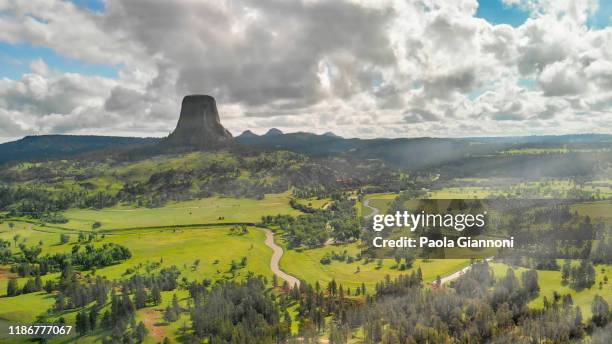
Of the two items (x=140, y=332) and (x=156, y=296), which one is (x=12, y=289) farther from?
(x=140, y=332)

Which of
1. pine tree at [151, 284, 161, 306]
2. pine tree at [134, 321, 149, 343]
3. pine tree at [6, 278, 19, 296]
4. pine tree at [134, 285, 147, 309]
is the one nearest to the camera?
pine tree at [134, 321, 149, 343]

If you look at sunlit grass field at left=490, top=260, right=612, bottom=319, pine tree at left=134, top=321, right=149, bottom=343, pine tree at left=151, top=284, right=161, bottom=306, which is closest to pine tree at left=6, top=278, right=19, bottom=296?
pine tree at left=151, top=284, right=161, bottom=306

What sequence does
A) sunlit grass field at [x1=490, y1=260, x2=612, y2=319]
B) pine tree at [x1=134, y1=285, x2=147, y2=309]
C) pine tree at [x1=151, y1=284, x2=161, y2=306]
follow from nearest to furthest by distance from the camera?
pine tree at [x1=134, y1=285, x2=147, y2=309] → sunlit grass field at [x1=490, y1=260, x2=612, y2=319] → pine tree at [x1=151, y1=284, x2=161, y2=306]

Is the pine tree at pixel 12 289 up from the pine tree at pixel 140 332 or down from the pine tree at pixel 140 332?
up

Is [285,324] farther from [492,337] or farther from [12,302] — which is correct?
[12,302]

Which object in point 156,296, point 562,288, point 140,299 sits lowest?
point 562,288

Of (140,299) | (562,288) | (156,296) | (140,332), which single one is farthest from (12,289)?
(562,288)

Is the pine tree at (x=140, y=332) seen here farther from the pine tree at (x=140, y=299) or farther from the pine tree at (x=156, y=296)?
the pine tree at (x=156, y=296)

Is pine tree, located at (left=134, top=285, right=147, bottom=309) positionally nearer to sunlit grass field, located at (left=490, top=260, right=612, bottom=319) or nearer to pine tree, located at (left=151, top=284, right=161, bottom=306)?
pine tree, located at (left=151, top=284, right=161, bottom=306)

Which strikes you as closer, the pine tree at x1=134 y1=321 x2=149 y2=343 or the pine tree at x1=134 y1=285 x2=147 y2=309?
the pine tree at x1=134 y1=321 x2=149 y2=343

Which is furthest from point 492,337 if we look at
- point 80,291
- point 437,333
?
point 80,291

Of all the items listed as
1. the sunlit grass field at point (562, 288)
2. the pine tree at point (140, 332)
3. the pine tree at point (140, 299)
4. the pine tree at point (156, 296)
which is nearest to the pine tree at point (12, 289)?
the pine tree at point (140, 299)

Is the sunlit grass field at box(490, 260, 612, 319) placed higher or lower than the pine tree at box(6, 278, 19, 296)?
lower
